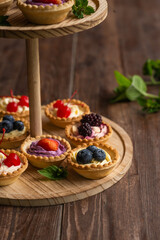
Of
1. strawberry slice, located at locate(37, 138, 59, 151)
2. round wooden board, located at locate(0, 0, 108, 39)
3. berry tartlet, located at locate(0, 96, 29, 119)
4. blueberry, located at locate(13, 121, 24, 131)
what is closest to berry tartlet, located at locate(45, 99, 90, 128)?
berry tartlet, located at locate(0, 96, 29, 119)

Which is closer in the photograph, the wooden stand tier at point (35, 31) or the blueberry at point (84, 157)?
the wooden stand tier at point (35, 31)

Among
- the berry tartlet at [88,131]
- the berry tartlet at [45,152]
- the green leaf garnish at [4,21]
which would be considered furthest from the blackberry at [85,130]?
the green leaf garnish at [4,21]

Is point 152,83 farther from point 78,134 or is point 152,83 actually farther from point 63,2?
point 63,2

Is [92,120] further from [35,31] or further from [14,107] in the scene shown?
[35,31]

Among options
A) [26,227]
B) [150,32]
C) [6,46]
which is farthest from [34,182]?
[150,32]

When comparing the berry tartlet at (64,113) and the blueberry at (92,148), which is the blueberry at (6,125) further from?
the blueberry at (92,148)

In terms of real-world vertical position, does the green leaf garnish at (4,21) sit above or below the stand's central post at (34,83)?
above

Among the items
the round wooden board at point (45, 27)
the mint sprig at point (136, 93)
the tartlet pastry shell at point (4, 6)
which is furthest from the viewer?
the mint sprig at point (136, 93)
